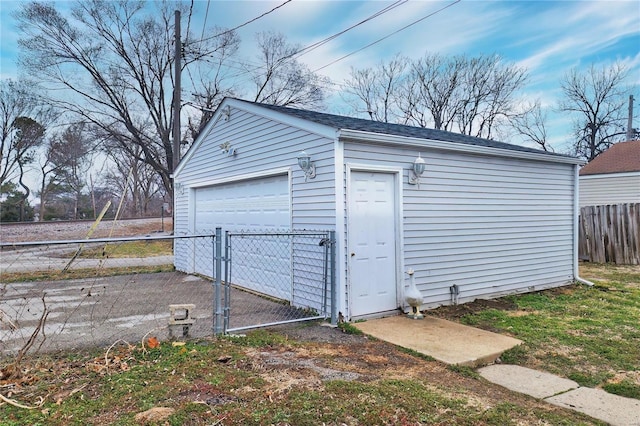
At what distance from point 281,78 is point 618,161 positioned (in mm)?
17495

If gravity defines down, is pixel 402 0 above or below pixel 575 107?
below

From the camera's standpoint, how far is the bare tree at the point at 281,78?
23.6 meters

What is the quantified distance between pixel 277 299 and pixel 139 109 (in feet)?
62.6

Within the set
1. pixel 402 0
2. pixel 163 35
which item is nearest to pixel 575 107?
pixel 402 0

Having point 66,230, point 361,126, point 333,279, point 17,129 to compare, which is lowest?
point 333,279

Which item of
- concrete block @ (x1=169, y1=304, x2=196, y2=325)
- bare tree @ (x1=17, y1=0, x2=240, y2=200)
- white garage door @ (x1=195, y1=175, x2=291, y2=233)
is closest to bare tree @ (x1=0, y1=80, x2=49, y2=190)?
bare tree @ (x1=17, y1=0, x2=240, y2=200)

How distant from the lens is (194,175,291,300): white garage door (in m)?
6.61

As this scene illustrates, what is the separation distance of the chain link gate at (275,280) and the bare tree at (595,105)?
86.7 ft

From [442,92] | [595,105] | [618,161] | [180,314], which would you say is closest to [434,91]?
[442,92]

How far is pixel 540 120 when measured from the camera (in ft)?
87.0

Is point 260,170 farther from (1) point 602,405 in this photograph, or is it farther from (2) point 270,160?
(1) point 602,405

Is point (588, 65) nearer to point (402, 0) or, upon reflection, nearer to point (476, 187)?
point (402, 0)

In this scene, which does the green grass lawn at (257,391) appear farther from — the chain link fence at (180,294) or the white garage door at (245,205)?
the white garage door at (245,205)

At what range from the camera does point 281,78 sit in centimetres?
2381
